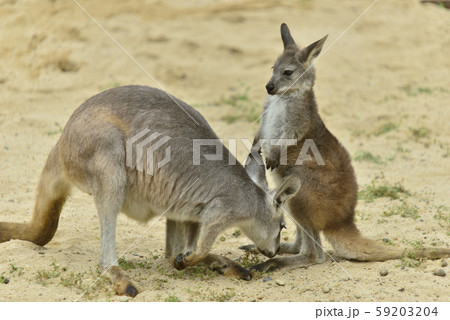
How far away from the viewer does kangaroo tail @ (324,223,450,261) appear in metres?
5.33

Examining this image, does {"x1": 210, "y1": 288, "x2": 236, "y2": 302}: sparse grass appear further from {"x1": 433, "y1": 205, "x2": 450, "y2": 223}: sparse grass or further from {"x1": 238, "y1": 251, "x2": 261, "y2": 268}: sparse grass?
{"x1": 433, "y1": 205, "x2": 450, "y2": 223}: sparse grass

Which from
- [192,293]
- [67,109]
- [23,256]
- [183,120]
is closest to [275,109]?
[183,120]

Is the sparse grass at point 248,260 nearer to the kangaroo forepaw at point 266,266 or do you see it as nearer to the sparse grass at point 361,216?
the kangaroo forepaw at point 266,266

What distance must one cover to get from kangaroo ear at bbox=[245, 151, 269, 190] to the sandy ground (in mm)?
845

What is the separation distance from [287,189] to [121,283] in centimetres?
159

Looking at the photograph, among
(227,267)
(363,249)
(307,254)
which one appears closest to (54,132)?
(227,267)

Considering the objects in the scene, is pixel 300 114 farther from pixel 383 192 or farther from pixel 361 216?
pixel 383 192

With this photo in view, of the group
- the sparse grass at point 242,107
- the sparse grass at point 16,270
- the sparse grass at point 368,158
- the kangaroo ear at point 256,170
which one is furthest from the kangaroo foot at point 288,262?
the sparse grass at point 242,107

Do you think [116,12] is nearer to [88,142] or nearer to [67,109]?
[67,109]

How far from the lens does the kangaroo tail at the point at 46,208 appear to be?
532 centimetres

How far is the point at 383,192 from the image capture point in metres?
7.18

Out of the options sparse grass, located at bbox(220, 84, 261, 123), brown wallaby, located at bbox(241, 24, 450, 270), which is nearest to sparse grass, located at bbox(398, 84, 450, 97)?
sparse grass, located at bbox(220, 84, 261, 123)

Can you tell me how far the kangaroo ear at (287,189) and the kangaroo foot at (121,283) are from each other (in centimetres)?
142

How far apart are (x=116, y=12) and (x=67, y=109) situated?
302 cm
